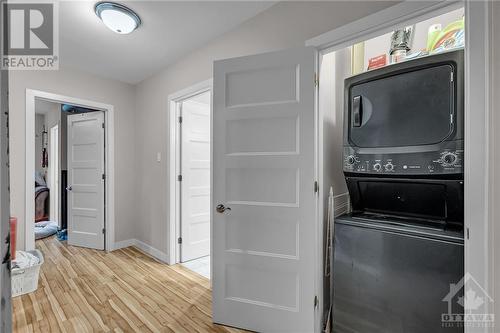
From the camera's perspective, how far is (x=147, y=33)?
228cm

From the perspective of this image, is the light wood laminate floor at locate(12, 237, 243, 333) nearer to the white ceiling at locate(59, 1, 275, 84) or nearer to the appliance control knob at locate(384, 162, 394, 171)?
the appliance control knob at locate(384, 162, 394, 171)

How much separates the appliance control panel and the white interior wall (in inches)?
127

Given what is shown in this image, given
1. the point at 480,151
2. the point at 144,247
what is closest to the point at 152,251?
the point at 144,247

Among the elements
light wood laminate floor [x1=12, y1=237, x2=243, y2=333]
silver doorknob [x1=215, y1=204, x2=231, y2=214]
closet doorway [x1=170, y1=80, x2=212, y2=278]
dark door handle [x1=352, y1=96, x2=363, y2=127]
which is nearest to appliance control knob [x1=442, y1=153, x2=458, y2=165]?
dark door handle [x1=352, y1=96, x2=363, y2=127]

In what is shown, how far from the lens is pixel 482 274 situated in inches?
39.9

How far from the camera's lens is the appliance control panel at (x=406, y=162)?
126 cm

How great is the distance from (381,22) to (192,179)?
101 inches

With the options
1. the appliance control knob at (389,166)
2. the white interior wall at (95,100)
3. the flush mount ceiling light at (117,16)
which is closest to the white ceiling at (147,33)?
the flush mount ceiling light at (117,16)

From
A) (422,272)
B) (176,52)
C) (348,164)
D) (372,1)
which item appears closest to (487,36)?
(372,1)

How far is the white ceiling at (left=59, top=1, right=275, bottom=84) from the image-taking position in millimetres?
1904

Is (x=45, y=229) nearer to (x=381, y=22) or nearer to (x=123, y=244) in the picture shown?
(x=123, y=244)

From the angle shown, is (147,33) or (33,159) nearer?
(147,33)

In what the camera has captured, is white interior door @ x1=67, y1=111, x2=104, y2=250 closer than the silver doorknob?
No
